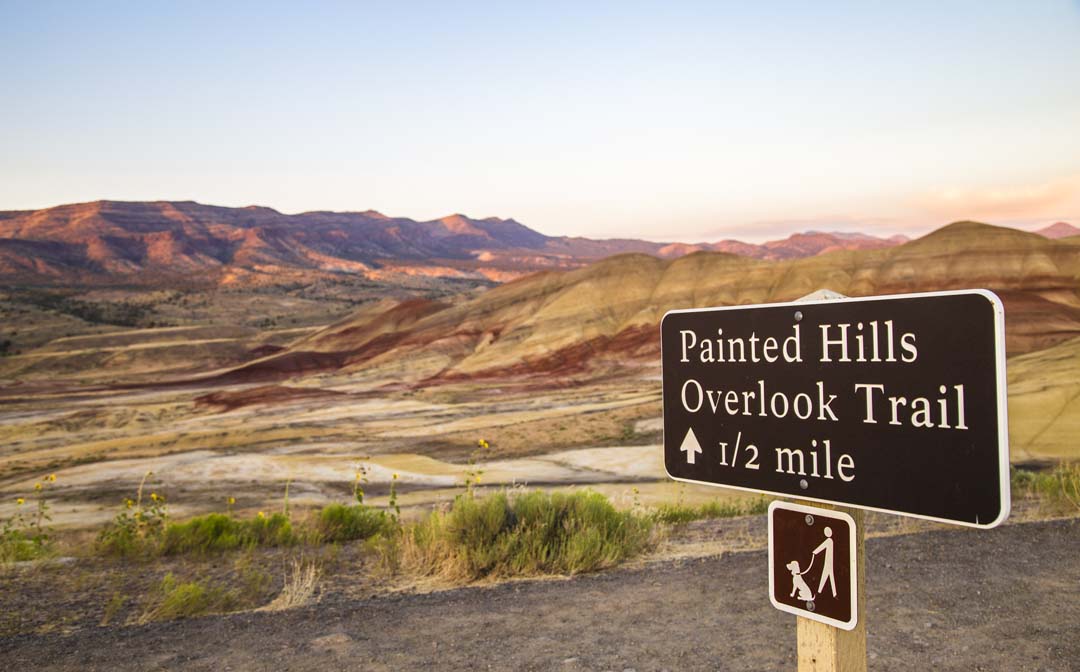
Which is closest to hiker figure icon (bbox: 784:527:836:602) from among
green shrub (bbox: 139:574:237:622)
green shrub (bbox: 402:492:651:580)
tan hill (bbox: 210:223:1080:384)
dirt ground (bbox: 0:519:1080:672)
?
dirt ground (bbox: 0:519:1080:672)

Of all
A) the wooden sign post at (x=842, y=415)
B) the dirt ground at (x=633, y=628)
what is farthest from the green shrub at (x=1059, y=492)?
the wooden sign post at (x=842, y=415)

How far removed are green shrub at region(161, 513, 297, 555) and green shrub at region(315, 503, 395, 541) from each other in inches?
13.9

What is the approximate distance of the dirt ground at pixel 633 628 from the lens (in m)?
4.70

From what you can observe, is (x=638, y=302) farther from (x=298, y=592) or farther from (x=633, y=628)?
(x=633, y=628)

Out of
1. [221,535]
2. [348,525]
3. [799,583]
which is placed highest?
[799,583]

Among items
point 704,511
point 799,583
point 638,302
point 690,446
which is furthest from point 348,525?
point 638,302

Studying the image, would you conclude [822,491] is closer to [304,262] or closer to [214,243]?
[304,262]

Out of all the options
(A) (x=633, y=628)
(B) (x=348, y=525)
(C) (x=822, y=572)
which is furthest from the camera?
(B) (x=348, y=525)

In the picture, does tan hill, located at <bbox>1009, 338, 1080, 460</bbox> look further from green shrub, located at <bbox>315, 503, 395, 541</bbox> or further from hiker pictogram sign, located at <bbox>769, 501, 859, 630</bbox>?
hiker pictogram sign, located at <bbox>769, 501, 859, 630</bbox>

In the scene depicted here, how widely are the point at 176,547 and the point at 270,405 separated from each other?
27.5 metres

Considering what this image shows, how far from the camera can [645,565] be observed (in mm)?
6914

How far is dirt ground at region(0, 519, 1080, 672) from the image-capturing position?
4.70 meters

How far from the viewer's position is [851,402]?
2.14m

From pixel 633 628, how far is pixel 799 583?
3160 millimetres
